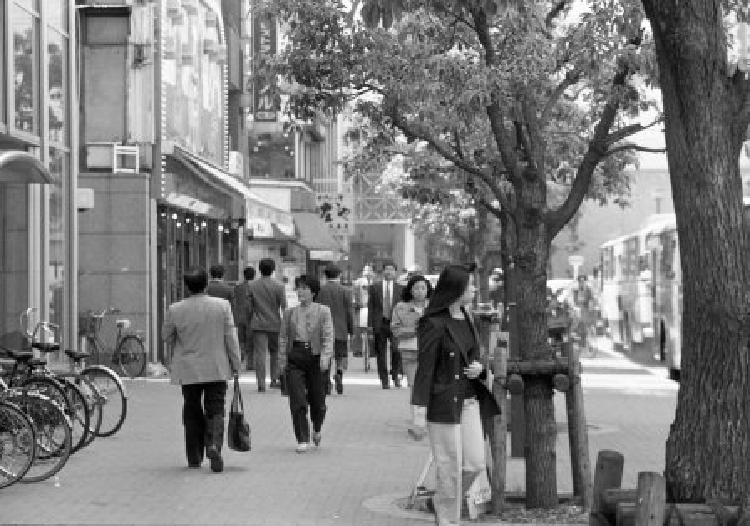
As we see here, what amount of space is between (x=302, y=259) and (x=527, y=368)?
4708 centimetres

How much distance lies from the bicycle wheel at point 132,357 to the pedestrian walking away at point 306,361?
11450 mm

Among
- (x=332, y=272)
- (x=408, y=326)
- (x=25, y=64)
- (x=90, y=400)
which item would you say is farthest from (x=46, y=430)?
(x=332, y=272)

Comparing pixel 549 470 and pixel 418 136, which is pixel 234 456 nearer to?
pixel 418 136

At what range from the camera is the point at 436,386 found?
11.2 meters

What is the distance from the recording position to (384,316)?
25797mm

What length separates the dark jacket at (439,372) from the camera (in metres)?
11.1

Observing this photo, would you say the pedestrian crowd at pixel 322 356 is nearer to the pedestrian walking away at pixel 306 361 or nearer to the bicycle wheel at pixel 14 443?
the pedestrian walking away at pixel 306 361

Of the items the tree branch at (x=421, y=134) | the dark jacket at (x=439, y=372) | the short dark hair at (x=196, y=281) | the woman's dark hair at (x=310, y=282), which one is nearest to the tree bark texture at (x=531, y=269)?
the dark jacket at (x=439, y=372)

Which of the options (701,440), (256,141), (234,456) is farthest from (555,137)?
(256,141)

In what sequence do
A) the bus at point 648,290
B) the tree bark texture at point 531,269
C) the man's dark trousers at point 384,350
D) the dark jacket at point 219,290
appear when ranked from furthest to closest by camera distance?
the bus at point 648,290 < the man's dark trousers at point 384,350 < the dark jacket at point 219,290 < the tree bark texture at point 531,269

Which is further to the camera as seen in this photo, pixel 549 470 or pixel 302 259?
pixel 302 259

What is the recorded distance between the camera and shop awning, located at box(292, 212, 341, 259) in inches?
2078

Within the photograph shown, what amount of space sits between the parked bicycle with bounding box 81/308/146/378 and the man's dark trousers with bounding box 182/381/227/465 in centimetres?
1259

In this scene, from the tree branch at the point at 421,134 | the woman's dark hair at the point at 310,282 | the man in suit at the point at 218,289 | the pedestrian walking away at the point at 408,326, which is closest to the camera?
the tree branch at the point at 421,134
